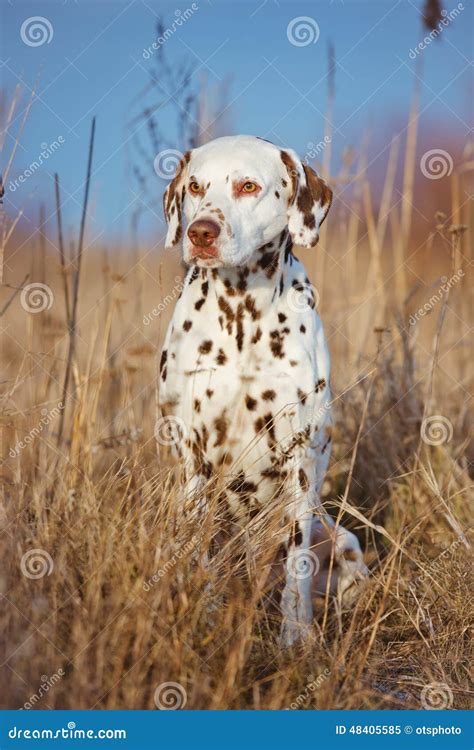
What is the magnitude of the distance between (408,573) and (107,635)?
176 cm

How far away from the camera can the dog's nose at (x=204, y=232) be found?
346 centimetres

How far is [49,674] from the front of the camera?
2.73 metres

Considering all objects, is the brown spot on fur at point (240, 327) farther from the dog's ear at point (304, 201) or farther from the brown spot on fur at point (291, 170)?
the brown spot on fur at point (291, 170)

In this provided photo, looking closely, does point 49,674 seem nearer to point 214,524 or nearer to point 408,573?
point 214,524

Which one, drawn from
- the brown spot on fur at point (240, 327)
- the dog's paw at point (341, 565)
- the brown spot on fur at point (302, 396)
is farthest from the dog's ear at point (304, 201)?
the dog's paw at point (341, 565)

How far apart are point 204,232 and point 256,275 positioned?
50 centimetres

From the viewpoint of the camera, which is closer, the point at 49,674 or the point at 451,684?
the point at 49,674

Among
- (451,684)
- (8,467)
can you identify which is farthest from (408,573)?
(8,467)

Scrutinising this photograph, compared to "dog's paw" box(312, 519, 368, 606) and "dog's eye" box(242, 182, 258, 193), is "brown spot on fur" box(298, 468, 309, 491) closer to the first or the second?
"dog's paw" box(312, 519, 368, 606)

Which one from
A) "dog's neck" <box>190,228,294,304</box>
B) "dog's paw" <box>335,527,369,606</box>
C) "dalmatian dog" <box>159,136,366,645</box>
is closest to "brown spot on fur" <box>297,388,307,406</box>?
"dalmatian dog" <box>159,136,366,645</box>

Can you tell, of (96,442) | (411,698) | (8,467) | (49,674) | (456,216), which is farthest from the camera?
(456,216)

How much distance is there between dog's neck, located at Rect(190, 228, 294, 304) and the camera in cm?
388

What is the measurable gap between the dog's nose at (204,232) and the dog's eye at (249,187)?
12.6 inches

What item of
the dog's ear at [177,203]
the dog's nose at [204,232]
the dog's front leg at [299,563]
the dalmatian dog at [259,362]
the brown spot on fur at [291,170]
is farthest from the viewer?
the dog's ear at [177,203]
